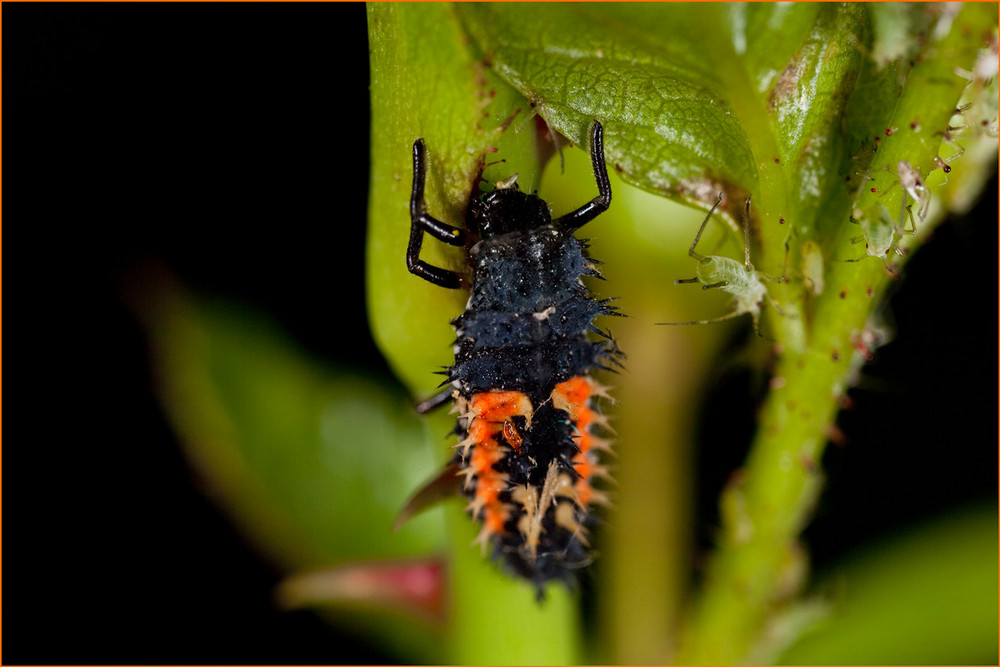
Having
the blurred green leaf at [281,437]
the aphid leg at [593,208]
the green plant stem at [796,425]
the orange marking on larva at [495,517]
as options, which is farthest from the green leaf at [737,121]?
the blurred green leaf at [281,437]

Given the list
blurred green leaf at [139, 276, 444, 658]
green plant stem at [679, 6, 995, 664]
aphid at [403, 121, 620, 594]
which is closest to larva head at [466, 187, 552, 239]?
aphid at [403, 121, 620, 594]

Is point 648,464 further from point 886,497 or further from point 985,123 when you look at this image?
point 985,123

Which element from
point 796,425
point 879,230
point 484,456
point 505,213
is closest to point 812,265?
point 879,230

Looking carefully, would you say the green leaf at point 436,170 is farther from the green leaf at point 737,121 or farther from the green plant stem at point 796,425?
the green plant stem at point 796,425

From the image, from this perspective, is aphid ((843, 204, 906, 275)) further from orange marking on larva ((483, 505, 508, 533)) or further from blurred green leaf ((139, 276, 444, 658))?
blurred green leaf ((139, 276, 444, 658))

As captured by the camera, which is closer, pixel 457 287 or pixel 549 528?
pixel 457 287

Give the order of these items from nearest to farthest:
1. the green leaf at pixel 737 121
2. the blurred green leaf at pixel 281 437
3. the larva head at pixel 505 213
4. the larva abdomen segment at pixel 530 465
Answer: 1. the green leaf at pixel 737 121
2. the larva head at pixel 505 213
3. the larva abdomen segment at pixel 530 465
4. the blurred green leaf at pixel 281 437

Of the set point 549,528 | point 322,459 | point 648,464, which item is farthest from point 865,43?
point 322,459
